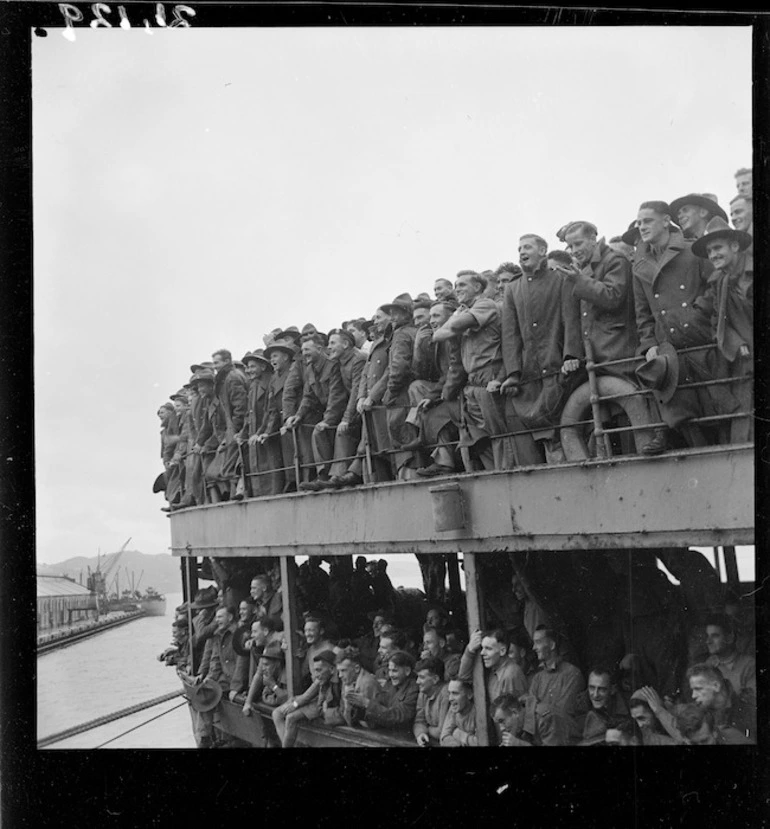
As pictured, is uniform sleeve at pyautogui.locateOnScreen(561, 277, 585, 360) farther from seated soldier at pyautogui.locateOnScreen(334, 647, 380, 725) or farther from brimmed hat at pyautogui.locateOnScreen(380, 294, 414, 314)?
seated soldier at pyautogui.locateOnScreen(334, 647, 380, 725)

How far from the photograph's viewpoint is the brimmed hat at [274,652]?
22.4 ft

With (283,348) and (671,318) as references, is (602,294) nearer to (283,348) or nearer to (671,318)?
(671,318)

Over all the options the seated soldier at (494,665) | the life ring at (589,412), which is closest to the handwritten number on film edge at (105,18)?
the life ring at (589,412)

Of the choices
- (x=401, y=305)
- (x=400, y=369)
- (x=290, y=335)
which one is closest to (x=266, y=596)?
(x=290, y=335)

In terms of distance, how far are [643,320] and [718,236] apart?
51cm

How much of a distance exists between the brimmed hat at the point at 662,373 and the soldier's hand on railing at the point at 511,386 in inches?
29.3

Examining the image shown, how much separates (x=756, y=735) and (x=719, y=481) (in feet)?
3.80

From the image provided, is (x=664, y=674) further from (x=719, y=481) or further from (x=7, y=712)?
(x=7, y=712)

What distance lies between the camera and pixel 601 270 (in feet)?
→ 17.2

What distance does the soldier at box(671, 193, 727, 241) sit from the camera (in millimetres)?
4988

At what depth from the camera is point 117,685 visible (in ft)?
19.9

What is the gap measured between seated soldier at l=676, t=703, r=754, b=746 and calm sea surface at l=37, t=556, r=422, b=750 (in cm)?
176

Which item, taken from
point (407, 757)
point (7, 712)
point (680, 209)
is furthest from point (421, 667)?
point (680, 209)

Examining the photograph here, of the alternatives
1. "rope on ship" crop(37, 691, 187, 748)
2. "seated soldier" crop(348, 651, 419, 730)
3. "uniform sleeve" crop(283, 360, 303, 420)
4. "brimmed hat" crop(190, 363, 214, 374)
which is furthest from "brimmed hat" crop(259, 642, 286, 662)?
"brimmed hat" crop(190, 363, 214, 374)
